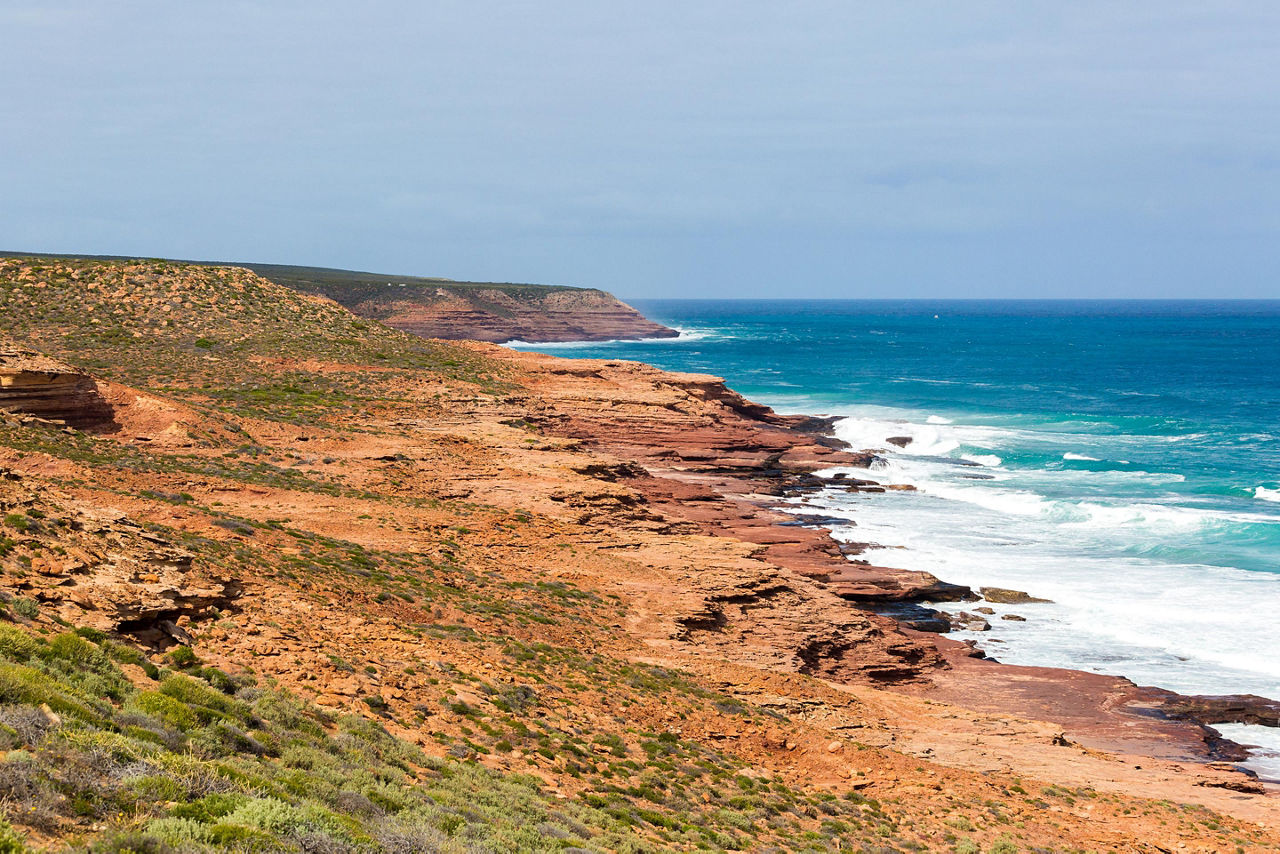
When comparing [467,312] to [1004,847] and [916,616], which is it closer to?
[916,616]

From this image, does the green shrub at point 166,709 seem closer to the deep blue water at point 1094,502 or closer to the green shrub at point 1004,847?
the green shrub at point 1004,847

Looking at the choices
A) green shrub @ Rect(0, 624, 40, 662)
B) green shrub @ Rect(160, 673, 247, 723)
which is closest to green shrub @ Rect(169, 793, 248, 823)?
green shrub @ Rect(160, 673, 247, 723)

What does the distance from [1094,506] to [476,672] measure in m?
41.5

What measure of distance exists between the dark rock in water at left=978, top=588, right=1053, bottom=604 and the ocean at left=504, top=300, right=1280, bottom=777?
2.46 feet

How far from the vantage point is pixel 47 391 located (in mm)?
31391

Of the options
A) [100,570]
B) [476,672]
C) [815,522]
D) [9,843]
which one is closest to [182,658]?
[100,570]

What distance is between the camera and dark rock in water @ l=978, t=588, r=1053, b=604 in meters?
35.2

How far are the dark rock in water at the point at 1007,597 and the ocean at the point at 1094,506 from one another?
2.46 feet

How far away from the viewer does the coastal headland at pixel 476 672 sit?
36.5ft

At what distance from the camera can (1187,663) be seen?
3066cm

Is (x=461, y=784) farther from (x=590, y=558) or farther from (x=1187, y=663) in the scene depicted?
(x=1187, y=663)

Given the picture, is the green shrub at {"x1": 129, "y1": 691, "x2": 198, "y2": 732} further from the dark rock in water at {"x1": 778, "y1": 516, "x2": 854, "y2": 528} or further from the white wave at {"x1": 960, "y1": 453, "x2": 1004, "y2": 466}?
the white wave at {"x1": 960, "y1": 453, "x2": 1004, "y2": 466}

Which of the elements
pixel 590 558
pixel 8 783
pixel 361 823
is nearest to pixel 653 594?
pixel 590 558

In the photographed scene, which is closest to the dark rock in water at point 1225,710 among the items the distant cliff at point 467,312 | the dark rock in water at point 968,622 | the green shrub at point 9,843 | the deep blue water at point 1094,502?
the deep blue water at point 1094,502
